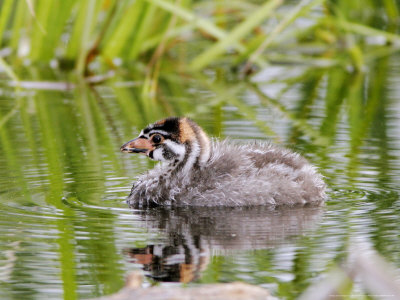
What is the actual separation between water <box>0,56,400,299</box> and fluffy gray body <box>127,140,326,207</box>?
16cm

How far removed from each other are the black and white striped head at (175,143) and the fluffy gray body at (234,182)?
1.3 inches

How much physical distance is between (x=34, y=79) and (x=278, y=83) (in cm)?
400

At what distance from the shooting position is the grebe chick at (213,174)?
7.91 metres

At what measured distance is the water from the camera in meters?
5.88

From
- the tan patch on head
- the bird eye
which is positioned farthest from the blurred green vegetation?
the tan patch on head

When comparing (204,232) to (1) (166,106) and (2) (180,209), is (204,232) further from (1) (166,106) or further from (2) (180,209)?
(1) (166,106)

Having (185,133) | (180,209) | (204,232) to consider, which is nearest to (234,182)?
(180,209)

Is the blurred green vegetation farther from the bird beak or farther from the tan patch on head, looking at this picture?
the tan patch on head

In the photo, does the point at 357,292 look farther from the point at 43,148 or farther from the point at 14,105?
the point at 14,105

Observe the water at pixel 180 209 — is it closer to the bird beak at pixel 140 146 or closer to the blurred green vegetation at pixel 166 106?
the blurred green vegetation at pixel 166 106

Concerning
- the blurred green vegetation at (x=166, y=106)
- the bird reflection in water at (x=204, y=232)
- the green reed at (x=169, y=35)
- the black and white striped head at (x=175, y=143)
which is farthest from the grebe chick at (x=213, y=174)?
the green reed at (x=169, y=35)

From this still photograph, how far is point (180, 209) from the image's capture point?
7.87 meters

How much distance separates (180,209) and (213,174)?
480mm

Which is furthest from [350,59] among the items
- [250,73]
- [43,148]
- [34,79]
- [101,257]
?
[101,257]
